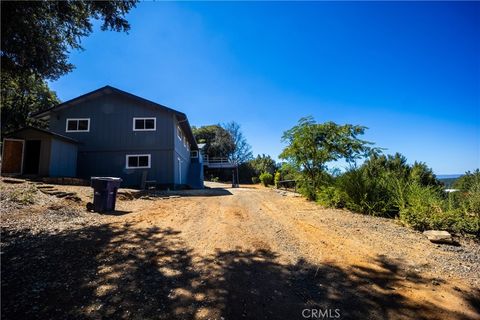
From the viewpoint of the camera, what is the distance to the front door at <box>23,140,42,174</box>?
1420 centimetres

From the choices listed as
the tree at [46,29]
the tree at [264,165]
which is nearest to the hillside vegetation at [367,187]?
the tree at [46,29]

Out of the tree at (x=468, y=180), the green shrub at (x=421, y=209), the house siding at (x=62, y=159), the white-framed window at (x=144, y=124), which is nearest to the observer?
the green shrub at (x=421, y=209)

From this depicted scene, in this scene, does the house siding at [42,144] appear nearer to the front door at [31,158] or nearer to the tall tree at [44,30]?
the front door at [31,158]

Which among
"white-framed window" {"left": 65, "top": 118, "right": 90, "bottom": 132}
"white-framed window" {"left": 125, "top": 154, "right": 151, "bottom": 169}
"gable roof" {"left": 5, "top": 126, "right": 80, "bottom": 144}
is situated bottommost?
"white-framed window" {"left": 125, "top": 154, "right": 151, "bottom": 169}

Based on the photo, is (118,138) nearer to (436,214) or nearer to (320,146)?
(320,146)

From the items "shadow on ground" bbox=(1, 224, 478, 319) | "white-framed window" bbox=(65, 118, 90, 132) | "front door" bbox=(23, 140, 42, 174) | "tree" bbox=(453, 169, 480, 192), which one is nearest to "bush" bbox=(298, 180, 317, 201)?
"tree" bbox=(453, 169, 480, 192)

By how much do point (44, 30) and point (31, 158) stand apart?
10.5 m

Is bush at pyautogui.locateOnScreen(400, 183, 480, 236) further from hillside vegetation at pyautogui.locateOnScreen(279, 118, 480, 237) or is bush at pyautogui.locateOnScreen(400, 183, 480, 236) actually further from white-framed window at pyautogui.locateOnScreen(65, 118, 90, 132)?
white-framed window at pyautogui.locateOnScreen(65, 118, 90, 132)

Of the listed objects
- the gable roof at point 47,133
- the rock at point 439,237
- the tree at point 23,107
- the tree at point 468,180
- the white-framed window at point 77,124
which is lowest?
the rock at point 439,237

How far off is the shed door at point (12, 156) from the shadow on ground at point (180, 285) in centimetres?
1214

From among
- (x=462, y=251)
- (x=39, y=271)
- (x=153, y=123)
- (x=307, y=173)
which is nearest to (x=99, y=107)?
(x=153, y=123)

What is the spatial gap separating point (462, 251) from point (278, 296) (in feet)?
12.3

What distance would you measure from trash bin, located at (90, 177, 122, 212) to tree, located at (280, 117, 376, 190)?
281 inches

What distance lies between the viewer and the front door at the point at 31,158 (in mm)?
14195
